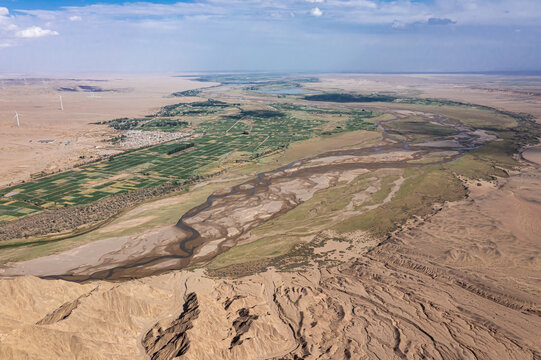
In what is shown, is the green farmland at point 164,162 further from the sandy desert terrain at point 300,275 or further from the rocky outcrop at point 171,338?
the rocky outcrop at point 171,338

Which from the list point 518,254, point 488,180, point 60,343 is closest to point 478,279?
point 518,254

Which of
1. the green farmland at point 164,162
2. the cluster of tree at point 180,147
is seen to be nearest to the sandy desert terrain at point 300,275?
the green farmland at point 164,162

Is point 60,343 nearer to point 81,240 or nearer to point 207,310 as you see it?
point 207,310

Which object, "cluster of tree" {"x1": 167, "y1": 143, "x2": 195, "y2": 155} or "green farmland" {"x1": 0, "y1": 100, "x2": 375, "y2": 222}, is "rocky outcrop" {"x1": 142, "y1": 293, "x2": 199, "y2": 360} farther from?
"cluster of tree" {"x1": 167, "y1": 143, "x2": 195, "y2": 155}

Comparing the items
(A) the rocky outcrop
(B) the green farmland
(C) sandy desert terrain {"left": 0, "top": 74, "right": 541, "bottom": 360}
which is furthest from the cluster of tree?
(A) the rocky outcrop

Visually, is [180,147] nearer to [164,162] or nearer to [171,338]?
[164,162]

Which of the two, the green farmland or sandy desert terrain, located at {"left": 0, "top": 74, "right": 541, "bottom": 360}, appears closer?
sandy desert terrain, located at {"left": 0, "top": 74, "right": 541, "bottom": 360}

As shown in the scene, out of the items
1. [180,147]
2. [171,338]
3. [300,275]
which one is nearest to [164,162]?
[180,147]

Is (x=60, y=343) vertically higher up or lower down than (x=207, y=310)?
higher up
